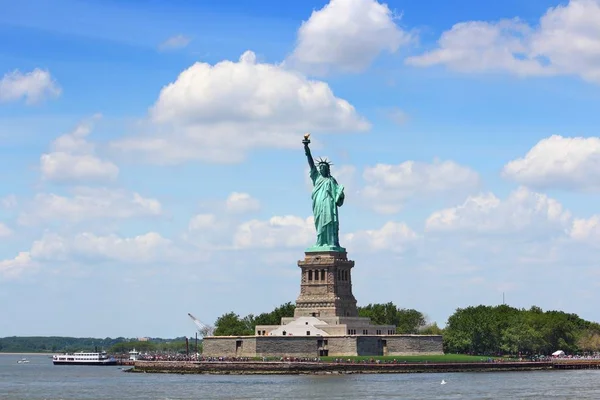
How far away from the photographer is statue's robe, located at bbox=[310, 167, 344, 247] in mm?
129750

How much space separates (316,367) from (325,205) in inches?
886

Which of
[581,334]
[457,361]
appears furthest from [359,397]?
[581,334]

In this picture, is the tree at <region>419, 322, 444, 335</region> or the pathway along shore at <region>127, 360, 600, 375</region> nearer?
the pathway along shore at <region>127, 360, 600, 375</region>

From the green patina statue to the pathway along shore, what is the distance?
17.2 m

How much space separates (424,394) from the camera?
88.6 meters

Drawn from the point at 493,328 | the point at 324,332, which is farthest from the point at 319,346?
the point at 493,328

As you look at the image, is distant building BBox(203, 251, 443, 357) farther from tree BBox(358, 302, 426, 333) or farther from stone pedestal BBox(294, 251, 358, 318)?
tree BBox(358, 302, 426, 333)

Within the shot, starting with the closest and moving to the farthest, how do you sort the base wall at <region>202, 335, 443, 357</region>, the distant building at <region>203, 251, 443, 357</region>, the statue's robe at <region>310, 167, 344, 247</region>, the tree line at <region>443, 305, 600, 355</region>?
the base wall at <region>202, 335, 443, 357</region>, the distant building at <region>203, 251, 443, 357</region>, the statue's robe at <region>310, 167, 344, 247</region>, the tree line at <region>443, 305, 600, 355</region>

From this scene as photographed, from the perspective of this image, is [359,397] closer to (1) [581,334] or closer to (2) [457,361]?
(2) [457,361]

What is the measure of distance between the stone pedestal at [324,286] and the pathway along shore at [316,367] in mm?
11607

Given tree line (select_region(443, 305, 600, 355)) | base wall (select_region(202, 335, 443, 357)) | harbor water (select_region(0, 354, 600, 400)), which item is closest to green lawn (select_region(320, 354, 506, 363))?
base wall (select_region(202, 335, 443, 357))

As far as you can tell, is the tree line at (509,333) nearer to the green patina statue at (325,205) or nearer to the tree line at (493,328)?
the tree line at (493,328)

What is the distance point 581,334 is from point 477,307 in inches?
538

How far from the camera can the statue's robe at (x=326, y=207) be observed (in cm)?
12975
